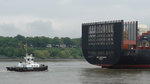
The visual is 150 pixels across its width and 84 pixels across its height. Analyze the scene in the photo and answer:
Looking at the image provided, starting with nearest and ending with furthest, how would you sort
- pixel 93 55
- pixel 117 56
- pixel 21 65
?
pixel 21 65 → pixel 117 56 → pixel 93 55

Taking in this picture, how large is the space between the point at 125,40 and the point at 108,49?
5820 mm

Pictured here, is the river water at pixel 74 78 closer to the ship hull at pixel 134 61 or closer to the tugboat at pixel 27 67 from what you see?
the tugboat at pixel 27 67

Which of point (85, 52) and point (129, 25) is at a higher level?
point (129, 25)

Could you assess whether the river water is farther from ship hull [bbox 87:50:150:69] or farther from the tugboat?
ship hull [bbox 87:50:150:69]

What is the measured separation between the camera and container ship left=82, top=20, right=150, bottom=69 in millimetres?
119688

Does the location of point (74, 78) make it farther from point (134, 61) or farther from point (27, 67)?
point (134, 61)

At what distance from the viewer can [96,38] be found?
126 m

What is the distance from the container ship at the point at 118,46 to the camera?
393ft

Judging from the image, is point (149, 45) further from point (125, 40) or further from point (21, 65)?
point (21, 65)

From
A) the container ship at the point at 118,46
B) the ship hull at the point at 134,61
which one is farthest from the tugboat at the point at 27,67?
the ship hull at the point at 134,61

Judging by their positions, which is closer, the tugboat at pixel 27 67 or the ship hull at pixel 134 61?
the tugboat at pixel 27 67

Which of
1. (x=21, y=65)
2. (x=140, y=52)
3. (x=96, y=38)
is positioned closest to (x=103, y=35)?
(x=96, y=38)

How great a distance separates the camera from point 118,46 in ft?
391

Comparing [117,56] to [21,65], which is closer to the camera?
[21,65]
